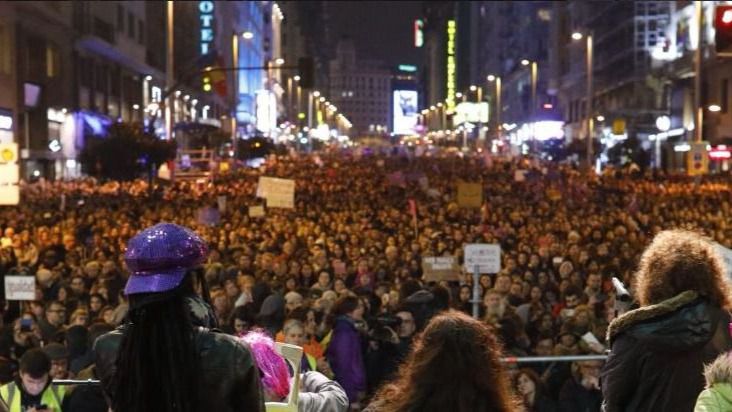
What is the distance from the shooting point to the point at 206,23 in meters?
99.2

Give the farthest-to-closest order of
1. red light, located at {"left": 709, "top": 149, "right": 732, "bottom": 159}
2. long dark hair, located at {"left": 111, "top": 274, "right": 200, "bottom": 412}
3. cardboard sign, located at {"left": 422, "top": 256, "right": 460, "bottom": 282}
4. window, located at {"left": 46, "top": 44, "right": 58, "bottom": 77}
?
red light, located at {"left": 709, "top": 149, "right": 732, "bottom": 159} < window, located at {"left": 46, "top": 44, "right": 58, "bottom": 77} < cardboard sign, located at {"left": 422, "top": 256, "right": 460, "bottom": 282} < long dark hair, located at {"left": 111, "top": 274, "right": 200, "bottom": 412}

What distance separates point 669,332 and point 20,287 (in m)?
9.23

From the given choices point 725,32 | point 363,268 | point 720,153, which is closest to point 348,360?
point 363,268

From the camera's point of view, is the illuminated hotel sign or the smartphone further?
the illuminated hotel sign

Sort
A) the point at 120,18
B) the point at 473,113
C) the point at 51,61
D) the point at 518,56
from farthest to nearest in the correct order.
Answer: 1. the point at 473,113
2. the point at 518,56
3. the point at 120,18
4. the point at 51,61

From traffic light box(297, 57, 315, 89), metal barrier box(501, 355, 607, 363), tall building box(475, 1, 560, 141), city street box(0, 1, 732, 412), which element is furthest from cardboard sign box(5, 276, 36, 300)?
tall building box(475, 1, 560, 141)

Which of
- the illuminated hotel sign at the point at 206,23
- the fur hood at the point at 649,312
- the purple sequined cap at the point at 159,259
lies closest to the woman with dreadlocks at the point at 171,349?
the purple sequined cap at the point at 159,259

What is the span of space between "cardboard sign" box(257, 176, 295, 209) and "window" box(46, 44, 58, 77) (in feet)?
98.6

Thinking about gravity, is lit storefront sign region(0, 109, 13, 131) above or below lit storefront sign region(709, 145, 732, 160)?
above

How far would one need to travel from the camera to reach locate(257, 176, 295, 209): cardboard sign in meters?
22.5

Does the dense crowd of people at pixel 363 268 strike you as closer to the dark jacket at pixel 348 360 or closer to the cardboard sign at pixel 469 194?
the dark jacket at pixel 348 360

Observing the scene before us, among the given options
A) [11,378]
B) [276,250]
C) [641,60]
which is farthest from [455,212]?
[641,60]

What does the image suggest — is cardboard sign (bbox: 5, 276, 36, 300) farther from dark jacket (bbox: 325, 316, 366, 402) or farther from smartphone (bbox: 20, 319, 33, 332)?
dark jacket (bbox: 325, 316, 366, 402)

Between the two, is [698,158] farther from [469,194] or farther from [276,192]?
[276,192]
